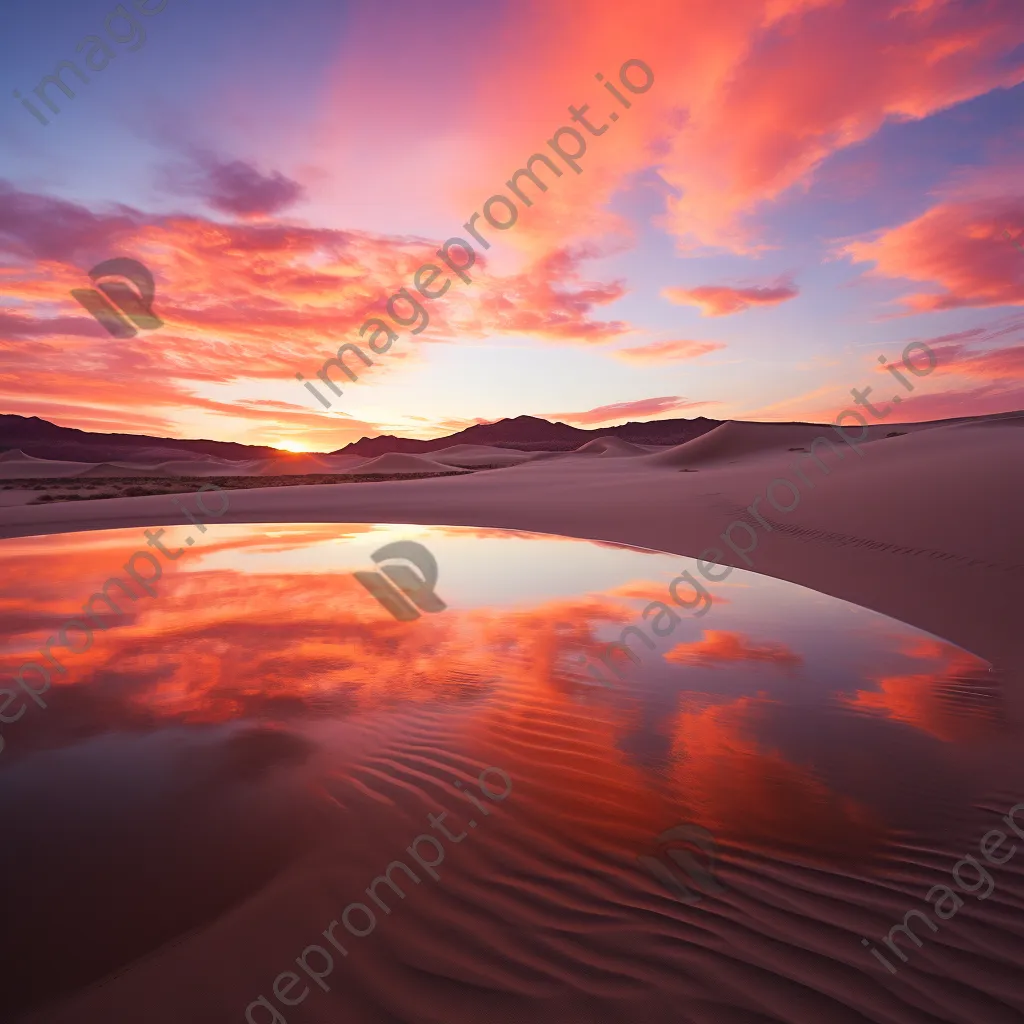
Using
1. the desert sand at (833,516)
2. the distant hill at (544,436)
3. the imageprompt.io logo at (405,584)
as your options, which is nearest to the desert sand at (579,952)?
the desert sand at (833,516)

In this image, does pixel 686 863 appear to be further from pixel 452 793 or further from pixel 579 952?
pixel 452 793

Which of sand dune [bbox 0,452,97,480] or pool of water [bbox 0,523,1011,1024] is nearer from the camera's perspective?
pool of water [bbox 0,523,1011,1024]

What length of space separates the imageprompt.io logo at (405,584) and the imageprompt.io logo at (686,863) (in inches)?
173

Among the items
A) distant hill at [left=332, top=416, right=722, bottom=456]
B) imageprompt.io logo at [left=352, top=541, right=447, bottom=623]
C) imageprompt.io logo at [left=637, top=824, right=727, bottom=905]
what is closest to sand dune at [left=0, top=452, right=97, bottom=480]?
imageprompt.io logo at [left=352, top=541, right=447, bottom=623]

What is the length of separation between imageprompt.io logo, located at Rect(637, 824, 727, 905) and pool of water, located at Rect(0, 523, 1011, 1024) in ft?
0.06

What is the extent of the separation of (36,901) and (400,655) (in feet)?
10.5

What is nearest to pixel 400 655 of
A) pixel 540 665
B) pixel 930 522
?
pixel 540 665

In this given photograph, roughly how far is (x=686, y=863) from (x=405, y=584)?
658 cm

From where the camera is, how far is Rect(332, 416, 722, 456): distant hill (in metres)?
162

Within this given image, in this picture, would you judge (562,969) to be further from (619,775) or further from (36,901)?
(36,901)

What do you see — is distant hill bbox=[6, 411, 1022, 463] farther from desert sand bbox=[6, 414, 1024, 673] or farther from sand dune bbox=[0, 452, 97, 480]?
desert sand bbox=[6, 414, 1024, 673]

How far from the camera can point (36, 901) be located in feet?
8.02

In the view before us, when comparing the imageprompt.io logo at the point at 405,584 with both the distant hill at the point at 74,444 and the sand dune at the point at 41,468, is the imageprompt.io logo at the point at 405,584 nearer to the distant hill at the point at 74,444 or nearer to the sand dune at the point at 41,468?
the sand dune at the point at 41,468

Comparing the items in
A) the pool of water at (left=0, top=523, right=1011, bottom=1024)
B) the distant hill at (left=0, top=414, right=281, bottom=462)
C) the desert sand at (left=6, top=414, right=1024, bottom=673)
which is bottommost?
the distant hill at (left=0, top=414, right=281, bottom=462)
